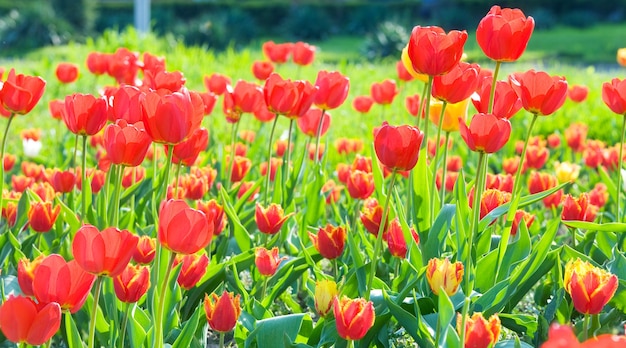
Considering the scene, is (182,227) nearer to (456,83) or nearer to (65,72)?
(456,83)

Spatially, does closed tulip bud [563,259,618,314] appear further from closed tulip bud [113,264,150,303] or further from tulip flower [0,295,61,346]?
tulip flower [0,295,61,346]

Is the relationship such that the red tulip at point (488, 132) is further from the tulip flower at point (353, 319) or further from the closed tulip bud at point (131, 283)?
the closed tulip bud at point (131, 283)

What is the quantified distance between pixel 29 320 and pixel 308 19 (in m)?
21.3

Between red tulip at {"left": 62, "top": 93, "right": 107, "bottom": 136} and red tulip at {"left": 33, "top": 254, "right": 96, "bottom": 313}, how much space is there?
66 cm

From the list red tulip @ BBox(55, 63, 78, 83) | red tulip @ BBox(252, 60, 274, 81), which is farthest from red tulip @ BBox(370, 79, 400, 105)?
red tulip @ BBox(55, 63, 78, 83)

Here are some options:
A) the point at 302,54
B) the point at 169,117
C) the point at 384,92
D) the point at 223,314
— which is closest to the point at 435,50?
the point at 169,117

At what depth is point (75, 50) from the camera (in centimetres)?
1120

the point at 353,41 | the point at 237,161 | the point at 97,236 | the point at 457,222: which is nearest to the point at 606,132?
the point at 237,161

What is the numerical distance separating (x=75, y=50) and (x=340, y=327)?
33.8 feet

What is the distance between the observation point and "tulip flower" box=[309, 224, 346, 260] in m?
2.18

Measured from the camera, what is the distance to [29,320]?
1.36m

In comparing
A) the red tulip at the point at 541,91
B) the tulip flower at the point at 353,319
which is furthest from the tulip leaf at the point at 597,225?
the tulip flower at the point at 353,319

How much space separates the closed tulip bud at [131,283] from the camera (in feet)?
5.68

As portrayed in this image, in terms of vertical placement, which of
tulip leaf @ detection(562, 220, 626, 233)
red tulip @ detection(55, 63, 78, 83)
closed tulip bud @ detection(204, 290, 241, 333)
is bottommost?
red tulip @ detection(55, 63, 78, 83)
